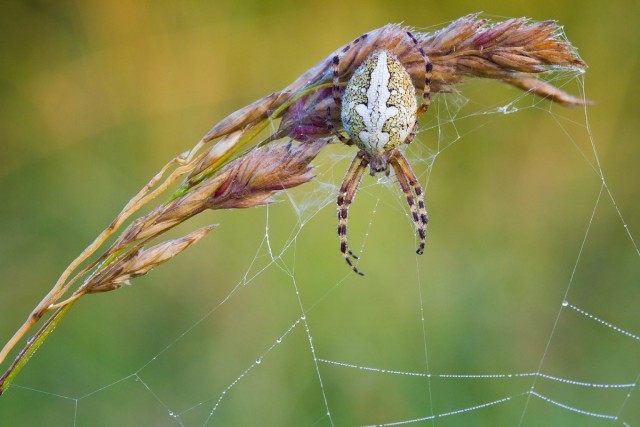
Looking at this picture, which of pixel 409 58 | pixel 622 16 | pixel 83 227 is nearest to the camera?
pixel 409 58

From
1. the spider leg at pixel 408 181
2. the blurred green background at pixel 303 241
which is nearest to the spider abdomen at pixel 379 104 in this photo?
the spider leg at pixel 408 181

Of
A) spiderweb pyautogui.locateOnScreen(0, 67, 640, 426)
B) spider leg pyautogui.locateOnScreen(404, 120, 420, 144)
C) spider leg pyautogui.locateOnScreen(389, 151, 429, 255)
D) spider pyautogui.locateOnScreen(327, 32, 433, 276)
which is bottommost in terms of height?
spiderweb pyautogui.locateOnScreen(0, 67, 640, 426)

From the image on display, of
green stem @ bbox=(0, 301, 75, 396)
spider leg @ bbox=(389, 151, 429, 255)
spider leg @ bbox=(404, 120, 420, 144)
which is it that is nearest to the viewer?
green stem @ bbox=(0, 301, 75, 396)

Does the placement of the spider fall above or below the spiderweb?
above

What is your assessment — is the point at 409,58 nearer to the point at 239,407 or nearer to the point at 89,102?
the point at 239,407

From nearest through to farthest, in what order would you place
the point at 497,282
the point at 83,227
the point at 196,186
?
the point at 196,186
the point at 83,227
the point at 497,282

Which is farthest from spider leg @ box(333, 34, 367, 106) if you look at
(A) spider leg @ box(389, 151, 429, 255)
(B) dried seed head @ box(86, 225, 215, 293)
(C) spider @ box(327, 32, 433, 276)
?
(A) spider leg @ box(389, 151, 429, 255)

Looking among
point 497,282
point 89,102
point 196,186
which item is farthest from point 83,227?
point 497,282

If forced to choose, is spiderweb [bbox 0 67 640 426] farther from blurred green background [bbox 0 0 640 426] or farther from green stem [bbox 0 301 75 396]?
green stem [bbox 0 301 75 396]
